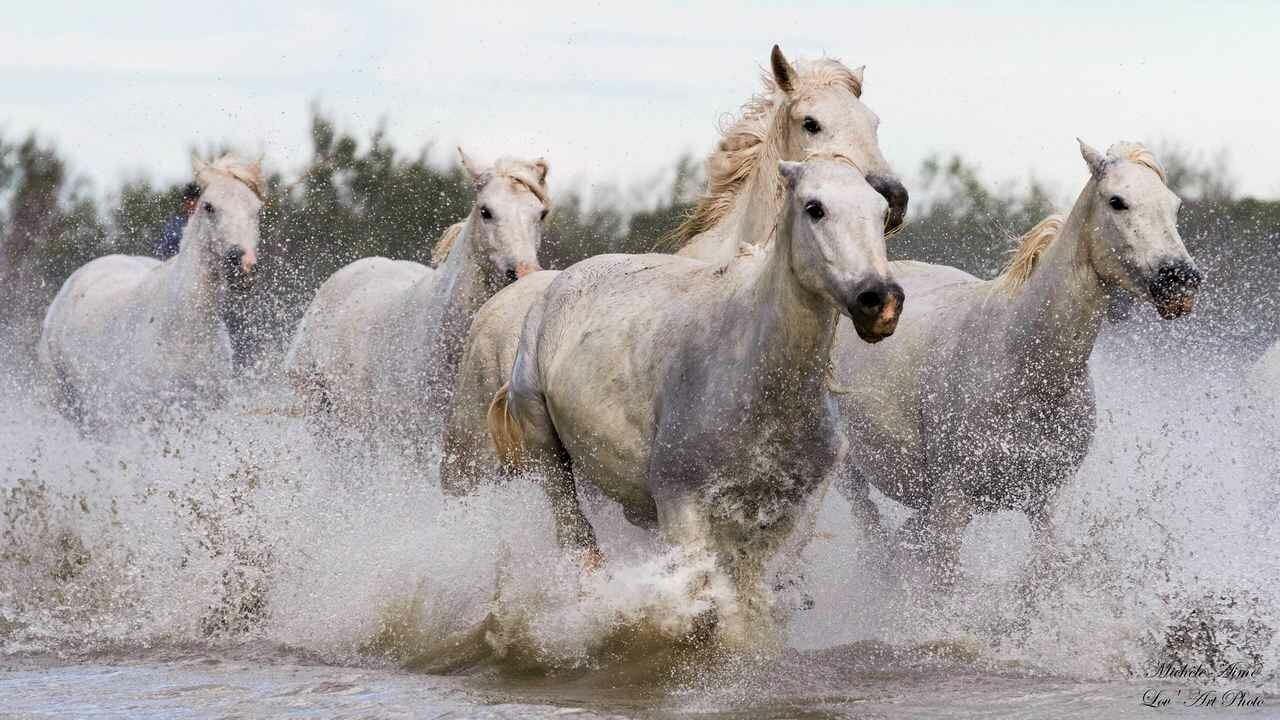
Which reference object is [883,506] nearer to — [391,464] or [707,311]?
[391,464]

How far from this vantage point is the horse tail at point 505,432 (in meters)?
7.25

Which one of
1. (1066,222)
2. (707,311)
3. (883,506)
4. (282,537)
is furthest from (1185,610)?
(282,537)

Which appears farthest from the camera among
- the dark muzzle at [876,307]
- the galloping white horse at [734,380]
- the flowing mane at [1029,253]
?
the flowing mane at [1029,253]

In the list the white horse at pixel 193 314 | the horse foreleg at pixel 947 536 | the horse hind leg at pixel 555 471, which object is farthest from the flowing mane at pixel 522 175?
the horse foreleg at pixel 947 536

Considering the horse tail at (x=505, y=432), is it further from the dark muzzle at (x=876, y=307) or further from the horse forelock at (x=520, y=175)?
the horse forelock at (x=520, y=175)

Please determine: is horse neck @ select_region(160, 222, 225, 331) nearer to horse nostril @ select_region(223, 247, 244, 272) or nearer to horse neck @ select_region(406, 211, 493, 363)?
horse nostril @ select_region(223, 247, 244, 272)

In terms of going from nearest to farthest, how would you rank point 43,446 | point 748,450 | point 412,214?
point 748,450
point 43,446
point 412,214

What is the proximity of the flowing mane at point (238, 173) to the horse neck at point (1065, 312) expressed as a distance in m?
5.46

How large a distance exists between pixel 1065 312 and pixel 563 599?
2221mm

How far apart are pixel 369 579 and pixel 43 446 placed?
4.21 meters

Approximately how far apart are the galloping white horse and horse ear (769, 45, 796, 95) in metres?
1.21

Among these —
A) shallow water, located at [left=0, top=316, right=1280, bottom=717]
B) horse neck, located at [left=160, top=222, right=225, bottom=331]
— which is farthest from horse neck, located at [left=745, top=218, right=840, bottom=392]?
horse neck, located at [left=160, top=222, right=225, bottom=331]

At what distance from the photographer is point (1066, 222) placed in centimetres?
733

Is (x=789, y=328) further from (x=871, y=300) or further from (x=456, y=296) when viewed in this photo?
(x=456, y=296)
